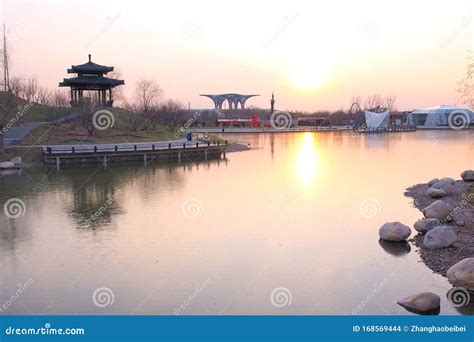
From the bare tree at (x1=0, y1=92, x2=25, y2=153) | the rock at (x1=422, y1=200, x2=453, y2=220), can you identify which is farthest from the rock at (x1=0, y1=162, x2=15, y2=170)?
the rock at (x1=422, y1=200, x2=453, y2=220)

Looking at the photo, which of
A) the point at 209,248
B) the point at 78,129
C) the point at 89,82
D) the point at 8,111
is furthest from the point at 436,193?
the point at 89,82

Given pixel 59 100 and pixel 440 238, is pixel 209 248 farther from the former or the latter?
pixel 59 100

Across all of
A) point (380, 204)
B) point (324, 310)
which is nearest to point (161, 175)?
point (380, 204)

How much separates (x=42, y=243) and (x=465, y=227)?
13.3 m

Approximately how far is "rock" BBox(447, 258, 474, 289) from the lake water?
0.41 meters

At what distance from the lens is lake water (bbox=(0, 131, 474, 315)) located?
10648 millimetres

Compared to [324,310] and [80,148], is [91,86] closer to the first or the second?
[80,148]

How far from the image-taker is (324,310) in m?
10.1

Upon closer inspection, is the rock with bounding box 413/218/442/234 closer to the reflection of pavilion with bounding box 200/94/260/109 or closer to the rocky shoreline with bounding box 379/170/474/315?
the rocky shoreline with bounding box 379/170/474/315

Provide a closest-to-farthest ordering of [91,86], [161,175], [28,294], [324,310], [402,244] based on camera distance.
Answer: [324,310], [28,294], [402,244], [161,175], [91,86]

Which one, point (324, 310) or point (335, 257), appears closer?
point (324, 310)

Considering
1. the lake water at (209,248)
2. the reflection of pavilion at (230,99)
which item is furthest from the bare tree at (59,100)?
the reflection of pavilion at (230,99)

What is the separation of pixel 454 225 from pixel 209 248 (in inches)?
312

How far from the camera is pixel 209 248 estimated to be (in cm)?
1453
